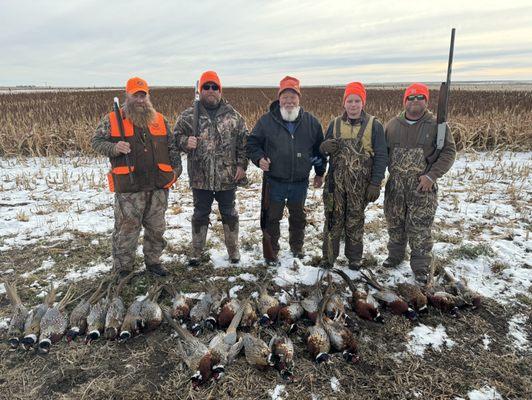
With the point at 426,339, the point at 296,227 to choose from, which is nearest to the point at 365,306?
the point at 426,339

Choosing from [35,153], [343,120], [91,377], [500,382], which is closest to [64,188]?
[35,153]

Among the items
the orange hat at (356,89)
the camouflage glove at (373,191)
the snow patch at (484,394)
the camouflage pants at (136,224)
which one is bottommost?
the snow patch at (484,394)

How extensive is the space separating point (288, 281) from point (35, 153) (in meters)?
10.2

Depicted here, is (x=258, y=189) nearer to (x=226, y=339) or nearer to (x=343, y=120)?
(x=343, y=120)

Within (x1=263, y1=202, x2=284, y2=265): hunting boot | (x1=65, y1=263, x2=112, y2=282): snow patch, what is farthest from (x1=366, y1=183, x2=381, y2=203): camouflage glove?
(x1=65, y1=263, x2=112, y2=282): snow patch

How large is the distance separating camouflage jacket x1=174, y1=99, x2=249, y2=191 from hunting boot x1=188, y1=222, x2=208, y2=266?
0.63 meters

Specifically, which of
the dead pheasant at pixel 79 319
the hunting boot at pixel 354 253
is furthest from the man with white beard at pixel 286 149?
the dead pheasant at pixel 79 319

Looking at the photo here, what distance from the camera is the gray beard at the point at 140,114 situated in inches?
163

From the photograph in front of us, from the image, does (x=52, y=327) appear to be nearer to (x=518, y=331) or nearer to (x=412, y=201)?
(x=412, y=201)

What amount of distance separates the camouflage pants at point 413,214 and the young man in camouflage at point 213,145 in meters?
2.00

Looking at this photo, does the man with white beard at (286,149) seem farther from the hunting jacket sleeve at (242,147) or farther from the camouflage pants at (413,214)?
the camouflage pants at (413,214)

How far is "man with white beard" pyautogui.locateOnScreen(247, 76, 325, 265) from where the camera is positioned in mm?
4566

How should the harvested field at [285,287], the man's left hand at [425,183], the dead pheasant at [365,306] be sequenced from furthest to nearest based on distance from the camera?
the man's left hand at [425,183]
the dead pheasant at [365,306]
the harvested field at [285,287]

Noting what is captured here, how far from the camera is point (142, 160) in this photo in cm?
429
